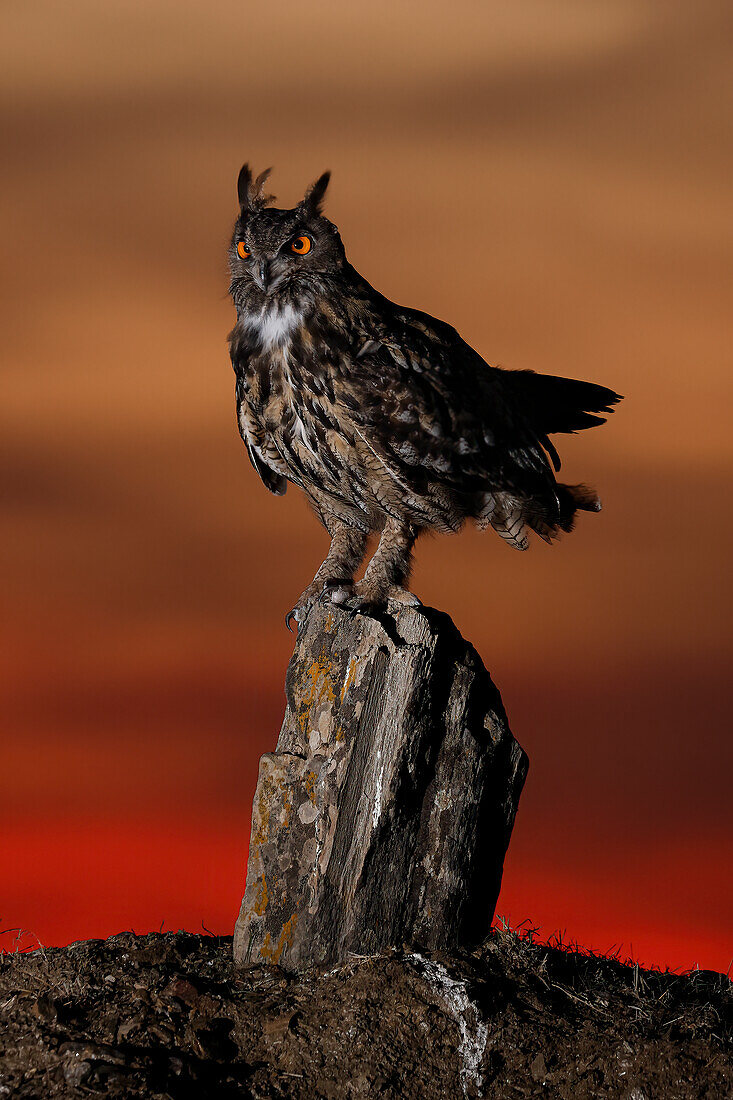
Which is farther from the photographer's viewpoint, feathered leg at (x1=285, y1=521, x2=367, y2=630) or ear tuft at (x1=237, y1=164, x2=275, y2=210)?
feathered leg at (x1=285, y1=521, x2=367, y2=630)

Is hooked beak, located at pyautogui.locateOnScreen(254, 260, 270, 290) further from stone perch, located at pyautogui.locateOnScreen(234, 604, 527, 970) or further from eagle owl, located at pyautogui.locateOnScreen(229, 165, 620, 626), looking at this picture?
stone perch, located at pyautogui.locateOnScreen(234, 604, 527, 970)

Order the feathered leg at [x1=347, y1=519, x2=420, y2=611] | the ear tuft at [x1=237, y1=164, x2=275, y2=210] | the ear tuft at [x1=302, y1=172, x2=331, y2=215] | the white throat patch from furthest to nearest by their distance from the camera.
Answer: the ear tuft at [x1=237, y1=164, x2=275, y2=210] → the ear tuft at [x1=302, y1=172, x2=331, y2=215] → the white throat patch → the feathered leg at [x1=347, y1=519, x2=420, y2=611]

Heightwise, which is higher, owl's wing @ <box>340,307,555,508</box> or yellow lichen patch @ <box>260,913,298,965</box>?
owl's wing @ <box>340,307,555,508</box>

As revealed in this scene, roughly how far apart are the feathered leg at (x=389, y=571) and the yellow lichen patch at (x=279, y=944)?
147 centimetres

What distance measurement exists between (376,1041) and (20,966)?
165 centimetres

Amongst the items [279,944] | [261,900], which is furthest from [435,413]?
[279,944]

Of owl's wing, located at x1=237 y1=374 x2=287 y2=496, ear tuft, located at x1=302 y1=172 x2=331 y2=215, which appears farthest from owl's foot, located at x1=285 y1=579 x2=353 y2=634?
ear tuft, located at x1=302 y1=172 x2=331 y2=215

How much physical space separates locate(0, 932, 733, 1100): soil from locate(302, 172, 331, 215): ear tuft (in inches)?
144

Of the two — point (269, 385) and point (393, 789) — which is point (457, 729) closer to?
point (393, 789)

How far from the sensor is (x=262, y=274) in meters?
5.49

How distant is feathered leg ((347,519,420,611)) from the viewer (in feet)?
17.5

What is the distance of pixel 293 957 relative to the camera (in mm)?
4613

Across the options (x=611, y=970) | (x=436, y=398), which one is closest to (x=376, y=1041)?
(x=611, y=970)

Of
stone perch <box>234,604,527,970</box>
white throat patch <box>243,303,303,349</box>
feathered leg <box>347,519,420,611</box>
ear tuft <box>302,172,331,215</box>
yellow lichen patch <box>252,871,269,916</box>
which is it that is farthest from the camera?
ear tuft <box>302,172,331,215</box>
